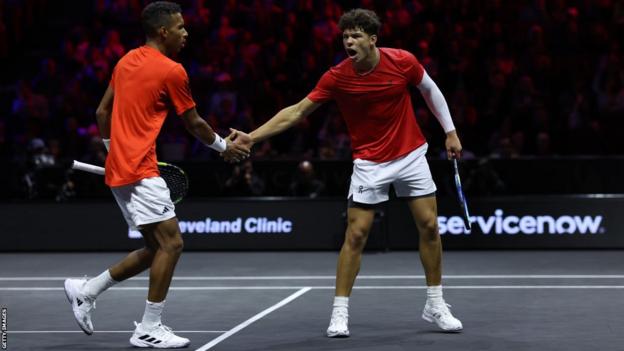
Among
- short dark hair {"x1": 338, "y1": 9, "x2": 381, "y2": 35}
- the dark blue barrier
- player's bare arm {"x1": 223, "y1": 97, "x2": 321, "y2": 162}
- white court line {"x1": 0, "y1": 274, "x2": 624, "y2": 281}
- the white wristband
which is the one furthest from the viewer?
the dark blue barrier

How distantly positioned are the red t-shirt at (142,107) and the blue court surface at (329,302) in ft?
3.69

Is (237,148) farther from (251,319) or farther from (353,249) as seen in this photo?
(251,319)

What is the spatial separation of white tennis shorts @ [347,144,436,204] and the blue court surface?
912mm

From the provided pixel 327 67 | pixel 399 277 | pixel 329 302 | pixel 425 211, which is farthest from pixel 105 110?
pixel 327 67

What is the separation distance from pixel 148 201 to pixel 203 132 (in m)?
0.55

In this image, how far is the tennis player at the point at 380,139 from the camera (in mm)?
7480

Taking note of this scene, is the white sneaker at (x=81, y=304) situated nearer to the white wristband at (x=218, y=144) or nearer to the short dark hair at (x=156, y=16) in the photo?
the white wristband at (x=218, y=144)

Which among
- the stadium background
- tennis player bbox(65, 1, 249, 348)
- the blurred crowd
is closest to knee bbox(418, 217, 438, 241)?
tennis player bbox(65, 1, 249, 348)

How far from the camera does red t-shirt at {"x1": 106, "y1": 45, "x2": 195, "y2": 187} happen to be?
687 cm

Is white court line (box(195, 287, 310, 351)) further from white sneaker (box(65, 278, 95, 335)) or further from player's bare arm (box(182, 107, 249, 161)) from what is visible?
player's bare arm (box(182, 107, 249, 161))

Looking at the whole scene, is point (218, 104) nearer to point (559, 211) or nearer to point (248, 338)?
point (559, 211)

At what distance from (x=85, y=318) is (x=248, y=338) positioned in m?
1.04

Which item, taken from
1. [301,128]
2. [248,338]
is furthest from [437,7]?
[248,338]

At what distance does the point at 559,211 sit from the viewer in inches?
539
